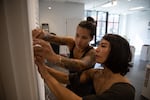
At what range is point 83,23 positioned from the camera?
4.01 ft

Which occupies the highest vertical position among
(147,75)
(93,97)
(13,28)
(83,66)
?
(13,28)

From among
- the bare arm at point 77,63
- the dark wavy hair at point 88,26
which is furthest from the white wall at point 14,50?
the dark wavy hair at point 88,26

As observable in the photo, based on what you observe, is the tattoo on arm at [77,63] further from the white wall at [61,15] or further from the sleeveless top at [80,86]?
the white wall at [61,15]

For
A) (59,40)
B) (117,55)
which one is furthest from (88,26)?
(117,55)

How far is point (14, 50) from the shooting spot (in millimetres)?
466

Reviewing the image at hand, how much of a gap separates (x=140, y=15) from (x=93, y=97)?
10.9 m

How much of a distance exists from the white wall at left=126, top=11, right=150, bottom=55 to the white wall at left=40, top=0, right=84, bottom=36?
4.87 metres

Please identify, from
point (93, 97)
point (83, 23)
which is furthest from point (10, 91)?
point (83, 23)

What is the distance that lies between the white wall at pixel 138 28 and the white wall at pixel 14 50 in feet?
31.6

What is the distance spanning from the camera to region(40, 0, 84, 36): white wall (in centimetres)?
655

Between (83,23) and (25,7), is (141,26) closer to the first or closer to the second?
(83,23)

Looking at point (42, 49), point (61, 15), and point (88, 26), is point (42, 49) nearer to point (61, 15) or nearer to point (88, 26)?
point (88, 26)

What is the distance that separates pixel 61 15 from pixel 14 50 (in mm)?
6701

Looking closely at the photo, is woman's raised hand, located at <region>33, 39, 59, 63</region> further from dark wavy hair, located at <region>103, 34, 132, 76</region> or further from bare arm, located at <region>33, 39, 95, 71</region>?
dark wavy hair, located at <region>103, 34, 132, 76</region>
